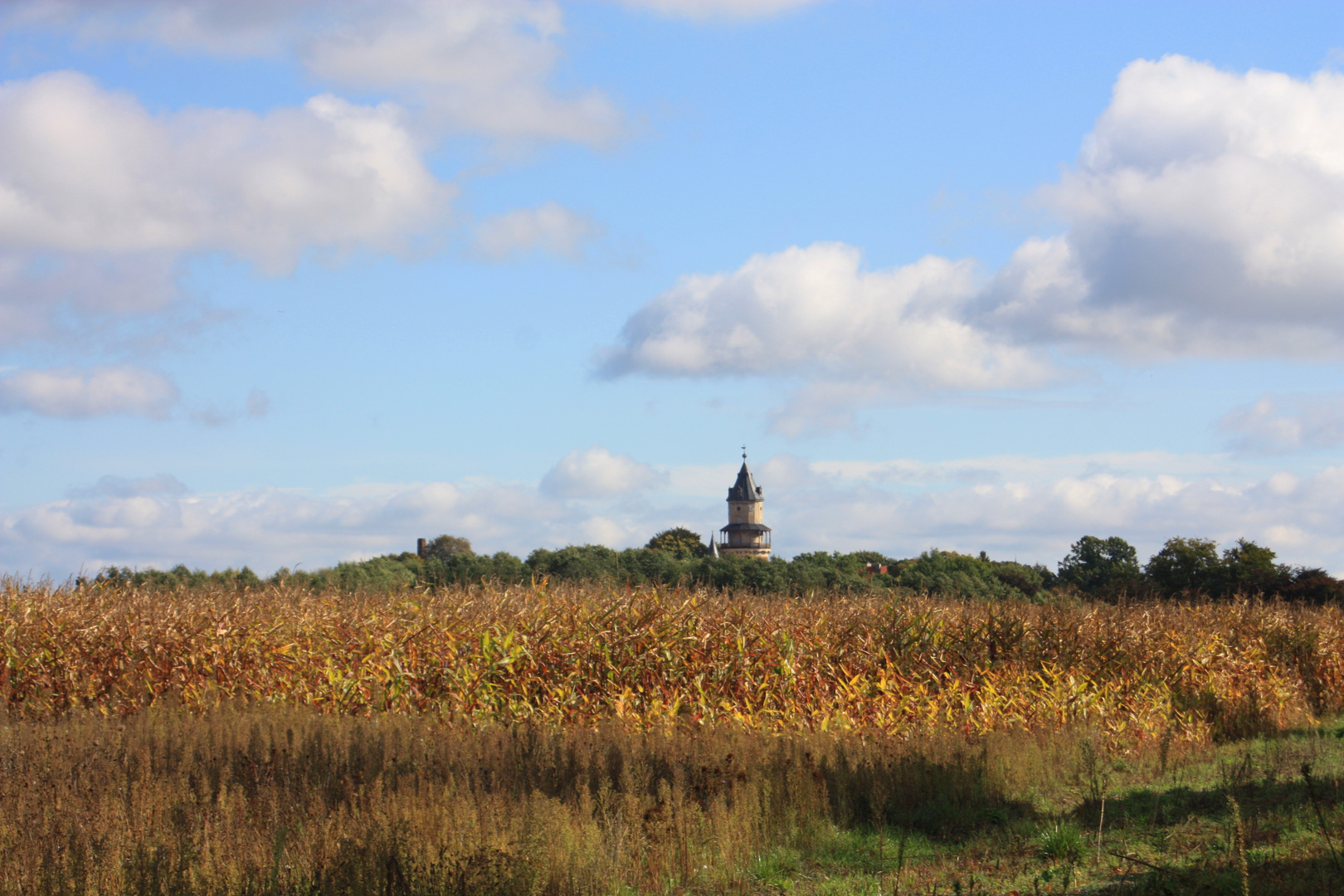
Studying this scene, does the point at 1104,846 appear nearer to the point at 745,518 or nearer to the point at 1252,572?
A: the point at 1252,572

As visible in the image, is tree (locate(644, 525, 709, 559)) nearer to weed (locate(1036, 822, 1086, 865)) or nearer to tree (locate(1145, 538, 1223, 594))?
tree (locate(1145, 538, 1223, 594))

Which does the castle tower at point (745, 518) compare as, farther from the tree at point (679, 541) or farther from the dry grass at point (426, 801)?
the dry grass at point (426, 801)

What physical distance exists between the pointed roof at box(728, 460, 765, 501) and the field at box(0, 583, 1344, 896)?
326 feet

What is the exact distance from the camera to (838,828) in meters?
8.91

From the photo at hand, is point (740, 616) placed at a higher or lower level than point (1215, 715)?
higher

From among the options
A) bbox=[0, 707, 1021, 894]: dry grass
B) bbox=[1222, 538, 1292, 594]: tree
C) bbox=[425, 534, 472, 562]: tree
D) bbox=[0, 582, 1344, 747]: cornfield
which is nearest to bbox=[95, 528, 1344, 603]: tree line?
bbox=[1222, 538, 1292, 594]: tree

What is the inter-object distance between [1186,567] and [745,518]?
81093 mm

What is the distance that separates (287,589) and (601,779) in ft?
32.8

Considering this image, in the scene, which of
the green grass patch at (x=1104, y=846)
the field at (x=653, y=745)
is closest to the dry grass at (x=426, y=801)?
the field at (x=653, y=745)

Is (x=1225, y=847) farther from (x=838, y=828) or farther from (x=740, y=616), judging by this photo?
(x=740, y=616)

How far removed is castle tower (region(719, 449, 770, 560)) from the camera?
118m

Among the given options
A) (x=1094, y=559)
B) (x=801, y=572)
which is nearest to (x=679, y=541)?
(x=1094, y=559)

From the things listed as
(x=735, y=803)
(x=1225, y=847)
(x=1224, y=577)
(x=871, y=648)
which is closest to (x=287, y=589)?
(x=871, y=648)

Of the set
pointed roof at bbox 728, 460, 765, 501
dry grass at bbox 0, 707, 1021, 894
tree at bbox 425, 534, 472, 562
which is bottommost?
dry grass at bbox 0, 707, 1021, 894
